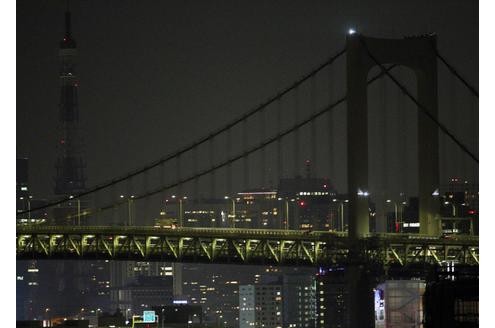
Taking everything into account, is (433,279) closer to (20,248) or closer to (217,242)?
(217,242)

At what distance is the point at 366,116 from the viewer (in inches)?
1677

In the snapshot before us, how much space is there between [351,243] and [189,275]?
2451 inches

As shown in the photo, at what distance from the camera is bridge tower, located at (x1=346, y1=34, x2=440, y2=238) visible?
137ft

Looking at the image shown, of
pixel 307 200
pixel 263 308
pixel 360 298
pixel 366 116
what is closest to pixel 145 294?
pixel 263 308

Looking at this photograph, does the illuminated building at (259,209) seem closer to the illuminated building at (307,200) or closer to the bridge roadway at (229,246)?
the illuminated building at (307,200)

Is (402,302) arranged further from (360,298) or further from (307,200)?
(307,200)

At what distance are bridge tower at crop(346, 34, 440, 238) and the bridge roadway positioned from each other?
2.33ft

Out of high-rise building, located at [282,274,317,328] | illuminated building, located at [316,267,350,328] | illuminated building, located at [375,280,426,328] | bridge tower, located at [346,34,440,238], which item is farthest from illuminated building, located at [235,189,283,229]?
bridge tower, located at [346,34,440,238]

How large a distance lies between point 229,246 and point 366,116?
24.2 ft

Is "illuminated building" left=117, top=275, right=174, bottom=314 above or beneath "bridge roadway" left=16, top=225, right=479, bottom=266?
beneath

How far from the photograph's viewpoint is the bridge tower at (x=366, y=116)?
41.8m

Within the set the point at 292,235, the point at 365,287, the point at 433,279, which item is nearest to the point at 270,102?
the point at 292,235

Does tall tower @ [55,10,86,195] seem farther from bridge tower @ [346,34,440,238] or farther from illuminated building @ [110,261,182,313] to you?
bridge tower @ [346,34,440,238]

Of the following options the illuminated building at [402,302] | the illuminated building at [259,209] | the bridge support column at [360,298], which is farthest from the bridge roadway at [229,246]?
the illuminated building at [259,209]
